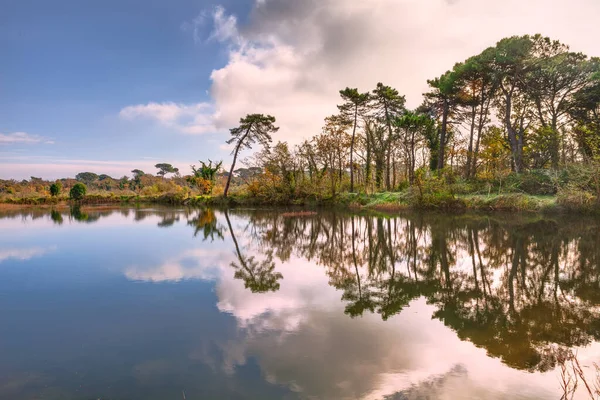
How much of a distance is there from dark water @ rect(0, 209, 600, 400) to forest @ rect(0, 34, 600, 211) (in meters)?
12.8

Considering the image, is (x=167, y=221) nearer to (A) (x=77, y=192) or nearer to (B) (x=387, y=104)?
(B) (x=387, y=104)

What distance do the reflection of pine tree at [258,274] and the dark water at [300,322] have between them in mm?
51

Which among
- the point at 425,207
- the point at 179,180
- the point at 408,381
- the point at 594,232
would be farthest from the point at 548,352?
the point at 179,180

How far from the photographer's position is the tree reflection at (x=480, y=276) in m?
4.45

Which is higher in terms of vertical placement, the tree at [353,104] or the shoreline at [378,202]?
the tree at [353,104]

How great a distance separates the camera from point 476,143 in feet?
88.1

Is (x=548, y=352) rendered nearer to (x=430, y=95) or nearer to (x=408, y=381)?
(x=408, y=381)

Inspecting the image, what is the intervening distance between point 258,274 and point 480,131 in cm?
2561

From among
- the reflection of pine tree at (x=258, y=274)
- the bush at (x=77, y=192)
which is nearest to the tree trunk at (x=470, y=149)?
the reflection of pine tree at (x=258, y=274)

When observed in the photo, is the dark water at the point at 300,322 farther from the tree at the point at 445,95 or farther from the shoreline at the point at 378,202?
the tree at the point at 445,95

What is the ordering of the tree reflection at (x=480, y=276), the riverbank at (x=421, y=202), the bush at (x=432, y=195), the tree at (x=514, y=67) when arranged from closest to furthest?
1. the tree reflection at (x=480, y=276)
2. the riverbank at (x=421, y=202)
3. the tree at (x=514, y=67)
4. the bush at (x=432, y=195)

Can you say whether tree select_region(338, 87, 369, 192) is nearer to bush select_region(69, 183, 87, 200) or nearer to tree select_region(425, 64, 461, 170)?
tree select_region(425, 64, 461, 170)

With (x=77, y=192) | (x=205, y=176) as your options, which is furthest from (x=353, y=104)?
(x=77, y=192)

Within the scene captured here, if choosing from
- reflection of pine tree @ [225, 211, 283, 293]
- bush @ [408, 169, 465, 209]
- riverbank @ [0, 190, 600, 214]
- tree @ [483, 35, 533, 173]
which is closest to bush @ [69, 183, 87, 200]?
riverbank @ [0, 190, 600, 214]
